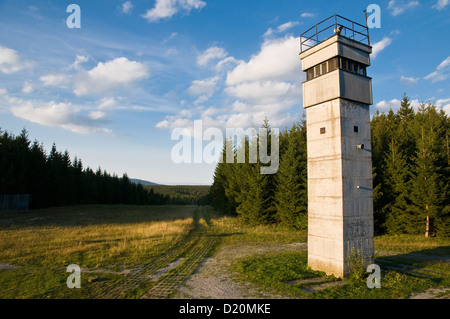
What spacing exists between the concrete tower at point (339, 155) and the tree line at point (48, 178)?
51.1m

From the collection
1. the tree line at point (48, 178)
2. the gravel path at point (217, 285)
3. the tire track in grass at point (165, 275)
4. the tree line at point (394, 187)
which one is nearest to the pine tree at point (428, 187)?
the tree line at point (394, 187)

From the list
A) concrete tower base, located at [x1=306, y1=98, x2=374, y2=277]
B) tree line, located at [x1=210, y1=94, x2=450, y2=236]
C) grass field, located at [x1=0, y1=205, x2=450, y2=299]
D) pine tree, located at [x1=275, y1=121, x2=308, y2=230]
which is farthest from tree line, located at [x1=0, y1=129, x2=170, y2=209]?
concrete tower base, located at [x1=306, y1=98, x2=374, y2=277]

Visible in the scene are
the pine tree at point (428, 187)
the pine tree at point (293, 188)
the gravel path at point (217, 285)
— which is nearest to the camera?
the gravel path at point (217, 285)

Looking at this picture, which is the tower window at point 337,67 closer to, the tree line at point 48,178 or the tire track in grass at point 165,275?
the tire track in grass at point 165,275

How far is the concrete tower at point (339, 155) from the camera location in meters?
10.9

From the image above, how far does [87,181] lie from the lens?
65.2 m

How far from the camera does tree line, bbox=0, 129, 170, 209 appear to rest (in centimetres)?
4388

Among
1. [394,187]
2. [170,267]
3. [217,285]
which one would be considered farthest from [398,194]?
[170,267]

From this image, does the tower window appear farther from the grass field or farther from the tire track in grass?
the tire track in grass

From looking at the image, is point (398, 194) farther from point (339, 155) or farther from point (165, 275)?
point (165, 275)

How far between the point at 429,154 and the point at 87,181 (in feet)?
227
